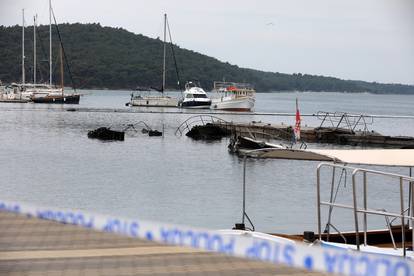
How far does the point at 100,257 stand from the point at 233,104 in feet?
274

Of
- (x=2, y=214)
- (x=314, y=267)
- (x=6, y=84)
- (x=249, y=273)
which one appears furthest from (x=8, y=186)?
(x=6, y=84)

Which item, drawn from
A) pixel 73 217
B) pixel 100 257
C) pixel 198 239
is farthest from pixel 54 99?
pixel 198 239

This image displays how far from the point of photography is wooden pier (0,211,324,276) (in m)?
6.14

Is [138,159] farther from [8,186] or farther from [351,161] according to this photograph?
[351,161]

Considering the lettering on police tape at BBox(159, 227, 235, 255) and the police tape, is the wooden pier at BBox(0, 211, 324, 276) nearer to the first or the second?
the police tape

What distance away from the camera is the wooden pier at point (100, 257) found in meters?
6.14

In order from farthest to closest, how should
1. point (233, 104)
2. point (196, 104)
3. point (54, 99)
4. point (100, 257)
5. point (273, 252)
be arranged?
point (54, 99) < point (196, 104) < point (233, 104) < point (100, 257) < point (273, 252)

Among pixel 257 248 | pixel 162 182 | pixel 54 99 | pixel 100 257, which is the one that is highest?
pixel 54 99

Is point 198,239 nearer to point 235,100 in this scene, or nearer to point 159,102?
point 235,100

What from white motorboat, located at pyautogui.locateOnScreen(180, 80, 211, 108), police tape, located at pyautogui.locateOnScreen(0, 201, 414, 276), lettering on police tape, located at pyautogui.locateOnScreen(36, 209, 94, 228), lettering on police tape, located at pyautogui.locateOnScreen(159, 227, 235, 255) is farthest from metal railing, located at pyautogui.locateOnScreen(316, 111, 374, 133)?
lettering on police tape, located at pyautogui.locateOnScreen(159, 227, 235, 255)

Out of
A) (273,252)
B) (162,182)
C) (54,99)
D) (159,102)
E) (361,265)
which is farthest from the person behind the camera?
(54,99)

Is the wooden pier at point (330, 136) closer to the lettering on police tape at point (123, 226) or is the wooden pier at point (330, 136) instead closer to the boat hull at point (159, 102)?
the lettering on police tape at point (123, 226)

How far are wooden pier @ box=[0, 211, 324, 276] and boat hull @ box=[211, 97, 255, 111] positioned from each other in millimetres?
82221

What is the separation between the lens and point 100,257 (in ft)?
21.4
